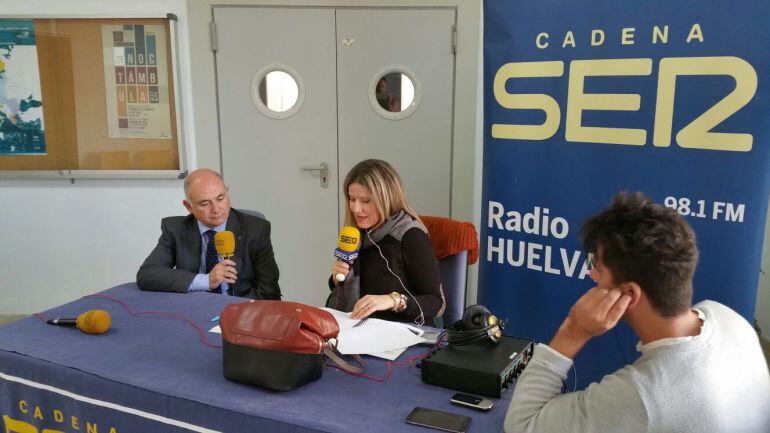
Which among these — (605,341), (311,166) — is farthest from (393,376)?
(311,166)

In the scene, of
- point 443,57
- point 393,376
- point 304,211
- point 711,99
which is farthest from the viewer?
point 304,211

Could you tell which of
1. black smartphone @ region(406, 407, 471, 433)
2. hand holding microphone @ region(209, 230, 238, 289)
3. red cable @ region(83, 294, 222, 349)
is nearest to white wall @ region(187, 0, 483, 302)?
hand holding microphone @ region(209, 230, 238, 289)

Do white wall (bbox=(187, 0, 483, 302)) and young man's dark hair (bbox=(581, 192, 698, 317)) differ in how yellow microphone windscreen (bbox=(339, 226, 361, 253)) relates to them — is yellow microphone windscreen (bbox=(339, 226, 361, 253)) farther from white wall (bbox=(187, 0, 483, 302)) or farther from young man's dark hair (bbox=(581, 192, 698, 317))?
white wall (bbox=(187, 0, 483, 302))

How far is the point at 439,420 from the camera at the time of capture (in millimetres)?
1298

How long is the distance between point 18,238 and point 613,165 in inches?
157

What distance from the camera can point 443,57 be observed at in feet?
12.3

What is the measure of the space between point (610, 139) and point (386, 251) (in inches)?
35.9

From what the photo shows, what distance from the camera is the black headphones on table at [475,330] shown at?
5.06 ft

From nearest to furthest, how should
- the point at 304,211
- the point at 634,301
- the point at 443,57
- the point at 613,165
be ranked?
the point at 634,301
the point at 613,165
the point at 443,57
the point at 304,211

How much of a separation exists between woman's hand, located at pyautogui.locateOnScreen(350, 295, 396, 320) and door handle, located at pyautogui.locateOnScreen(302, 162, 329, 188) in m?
2.07

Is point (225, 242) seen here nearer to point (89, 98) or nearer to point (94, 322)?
point (94, 322)

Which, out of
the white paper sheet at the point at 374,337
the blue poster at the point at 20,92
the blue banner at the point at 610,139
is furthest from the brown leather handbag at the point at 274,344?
the blue poster at the point at 20,92

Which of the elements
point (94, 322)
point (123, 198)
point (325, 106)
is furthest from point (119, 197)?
point (94, 322)

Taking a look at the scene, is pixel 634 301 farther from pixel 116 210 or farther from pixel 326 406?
pixel 116 210
